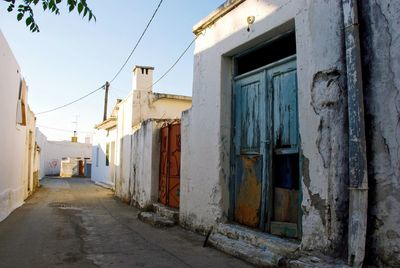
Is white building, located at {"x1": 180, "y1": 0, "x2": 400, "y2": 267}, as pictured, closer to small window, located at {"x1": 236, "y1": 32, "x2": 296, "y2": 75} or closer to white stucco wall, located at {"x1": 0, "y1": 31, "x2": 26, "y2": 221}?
small window, located at {"x1": 236, "y1": 32, "x2": 296, "y2": 75}

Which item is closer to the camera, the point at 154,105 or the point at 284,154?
the point at 284,154

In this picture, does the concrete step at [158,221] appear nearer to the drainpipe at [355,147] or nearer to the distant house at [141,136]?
the distant house at [141,136]

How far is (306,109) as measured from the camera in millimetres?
4484

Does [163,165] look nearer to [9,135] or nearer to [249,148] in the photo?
[9,135]

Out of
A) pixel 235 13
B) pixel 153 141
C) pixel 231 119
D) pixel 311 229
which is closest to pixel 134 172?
pixel 153 141

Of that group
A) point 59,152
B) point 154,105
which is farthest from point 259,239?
point 59,152

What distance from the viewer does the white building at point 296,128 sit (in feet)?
11.9

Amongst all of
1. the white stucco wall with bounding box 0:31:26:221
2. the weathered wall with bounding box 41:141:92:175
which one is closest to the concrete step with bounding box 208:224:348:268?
the white stucco wall with bounding box 0:31:26:221

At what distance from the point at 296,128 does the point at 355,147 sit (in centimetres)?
136

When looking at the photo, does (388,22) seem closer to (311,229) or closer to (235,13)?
A: (311,229)

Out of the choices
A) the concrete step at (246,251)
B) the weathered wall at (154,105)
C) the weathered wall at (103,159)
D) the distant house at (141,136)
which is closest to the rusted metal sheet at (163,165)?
the distant house at (141,136)

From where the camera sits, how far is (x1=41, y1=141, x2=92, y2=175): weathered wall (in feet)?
131

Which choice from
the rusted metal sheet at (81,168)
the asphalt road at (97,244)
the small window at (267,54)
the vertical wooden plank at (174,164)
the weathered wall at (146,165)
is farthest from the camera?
the rusted metal sheet at (81,168)

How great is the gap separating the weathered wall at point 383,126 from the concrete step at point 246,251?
3.76 feet
